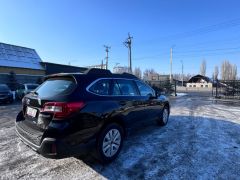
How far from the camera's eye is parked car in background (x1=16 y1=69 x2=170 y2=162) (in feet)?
9.70

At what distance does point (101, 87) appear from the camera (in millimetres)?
3713

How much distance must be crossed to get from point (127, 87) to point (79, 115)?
1.75 metres

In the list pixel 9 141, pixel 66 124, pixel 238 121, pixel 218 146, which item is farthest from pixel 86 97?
pixel 238 121

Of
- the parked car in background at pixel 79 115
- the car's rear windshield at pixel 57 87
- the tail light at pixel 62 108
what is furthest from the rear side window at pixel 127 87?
the tail light at pixel 62 108

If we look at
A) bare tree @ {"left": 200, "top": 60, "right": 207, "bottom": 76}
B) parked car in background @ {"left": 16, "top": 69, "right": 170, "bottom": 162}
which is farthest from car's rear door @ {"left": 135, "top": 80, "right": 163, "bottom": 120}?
bare tree @ {"left": 200, "top": 60, "right": 207, "bottom": 76}

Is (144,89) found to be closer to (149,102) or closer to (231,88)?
(149,102)

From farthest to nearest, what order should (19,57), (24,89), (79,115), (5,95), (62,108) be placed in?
(19,57) < (24,89) < (5,95) < (79,115) < (62,108)

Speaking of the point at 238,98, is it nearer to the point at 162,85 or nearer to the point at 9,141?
the point at 162,85

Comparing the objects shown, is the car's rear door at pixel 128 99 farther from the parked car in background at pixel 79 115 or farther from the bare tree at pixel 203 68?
the bare tree at pixel 203 68

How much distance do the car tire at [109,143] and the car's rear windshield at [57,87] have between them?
1.00 meters

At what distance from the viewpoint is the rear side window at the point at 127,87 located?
4289 millimetres

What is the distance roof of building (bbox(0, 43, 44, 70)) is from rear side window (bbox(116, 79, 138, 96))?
22039 millimetres

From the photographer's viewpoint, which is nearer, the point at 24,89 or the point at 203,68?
the point at 24,89

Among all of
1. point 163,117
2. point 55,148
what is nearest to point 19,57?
point 163,117
